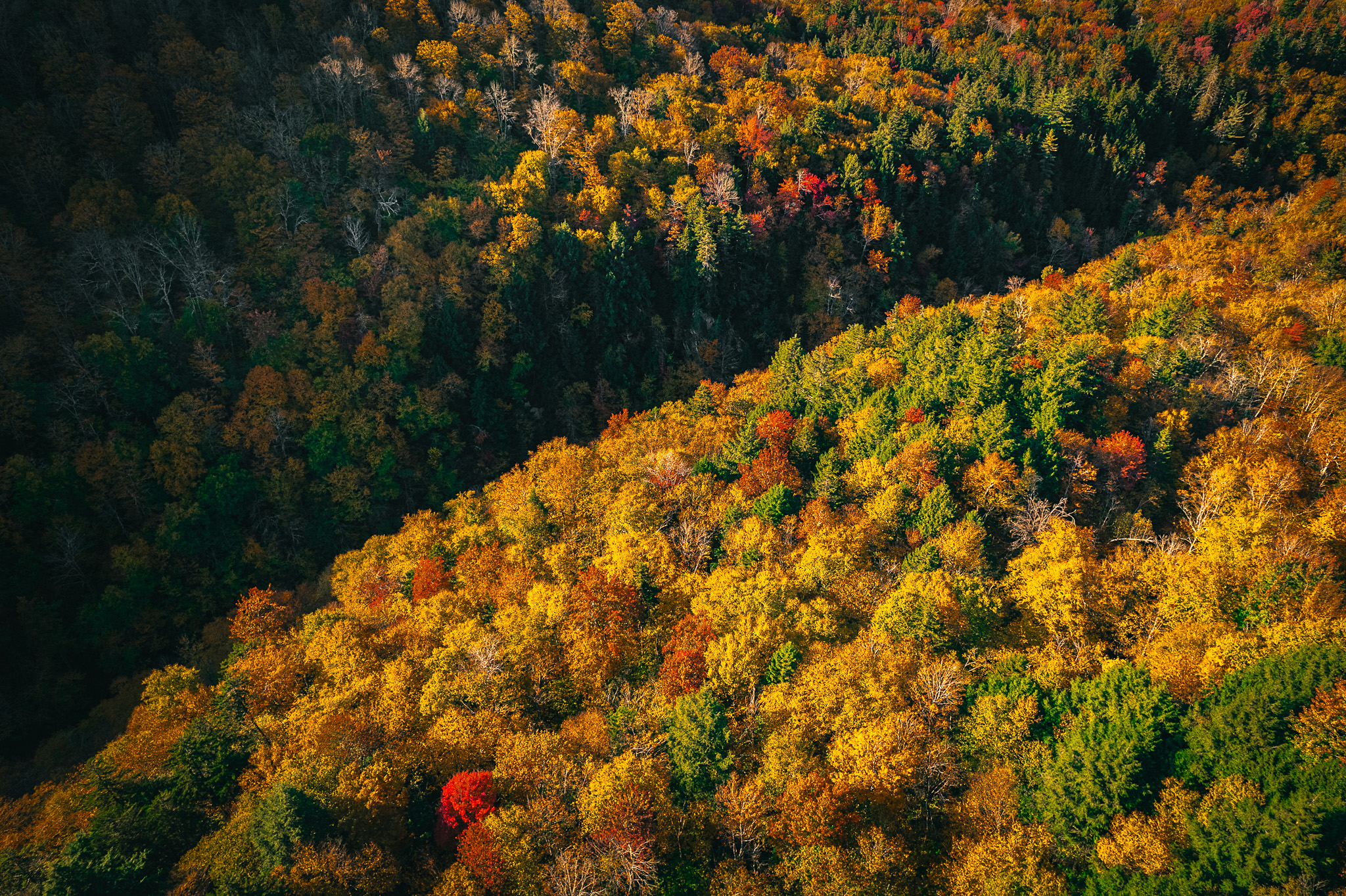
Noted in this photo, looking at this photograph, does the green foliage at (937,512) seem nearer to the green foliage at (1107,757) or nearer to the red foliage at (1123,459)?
the red foliage at (1123,459)

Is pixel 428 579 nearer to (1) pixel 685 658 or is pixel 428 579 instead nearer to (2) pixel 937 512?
(1) pixel 685 658

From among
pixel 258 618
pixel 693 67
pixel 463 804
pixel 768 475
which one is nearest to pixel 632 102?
pixel 693 67

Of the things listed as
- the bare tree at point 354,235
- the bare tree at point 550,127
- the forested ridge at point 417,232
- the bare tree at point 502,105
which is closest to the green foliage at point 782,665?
the forested ridge at point 417,232

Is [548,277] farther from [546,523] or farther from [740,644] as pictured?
[740,644]

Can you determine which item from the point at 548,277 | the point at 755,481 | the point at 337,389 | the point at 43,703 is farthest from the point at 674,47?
the point at 43,703

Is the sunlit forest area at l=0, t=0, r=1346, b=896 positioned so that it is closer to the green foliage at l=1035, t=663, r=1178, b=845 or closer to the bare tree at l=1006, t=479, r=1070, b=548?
the green foliage at l=1035, t=663, r=1178, b=845
